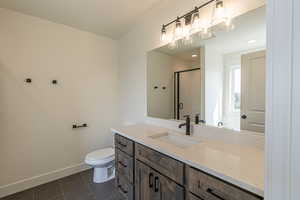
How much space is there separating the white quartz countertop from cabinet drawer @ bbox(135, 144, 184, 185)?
2.0 inches

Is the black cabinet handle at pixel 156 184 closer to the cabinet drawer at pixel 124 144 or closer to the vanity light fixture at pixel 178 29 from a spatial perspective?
the cabinet drawer at pixel 124 144

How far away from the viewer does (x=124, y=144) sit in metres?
1.66

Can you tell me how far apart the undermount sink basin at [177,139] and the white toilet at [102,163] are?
3.19 feet

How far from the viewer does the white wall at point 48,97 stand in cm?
192

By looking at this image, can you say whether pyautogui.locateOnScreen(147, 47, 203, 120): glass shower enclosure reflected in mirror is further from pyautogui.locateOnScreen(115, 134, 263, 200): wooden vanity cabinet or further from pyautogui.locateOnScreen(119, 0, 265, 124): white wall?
pyautogui.locateOnScreen(115, 134, 263, 200): wooden vanity cabinet

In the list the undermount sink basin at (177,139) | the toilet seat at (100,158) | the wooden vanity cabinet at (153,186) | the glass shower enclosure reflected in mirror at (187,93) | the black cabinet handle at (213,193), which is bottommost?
the toilet seat at (100,158)

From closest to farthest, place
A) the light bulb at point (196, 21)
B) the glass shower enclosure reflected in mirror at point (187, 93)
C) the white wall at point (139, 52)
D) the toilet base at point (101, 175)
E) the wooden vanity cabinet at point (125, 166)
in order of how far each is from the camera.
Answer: the light bulb at point (196, 21) < the wooden vanity cabinet at point (125, 166) < the glass shower enclosure reflected in mirror at point (187, 93) < the white wall at point (139, 52) < the toilet base at point (101, 175)

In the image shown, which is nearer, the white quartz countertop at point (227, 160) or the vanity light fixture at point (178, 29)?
the white quartz countertop at point (227, 160)

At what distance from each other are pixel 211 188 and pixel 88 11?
2402mm

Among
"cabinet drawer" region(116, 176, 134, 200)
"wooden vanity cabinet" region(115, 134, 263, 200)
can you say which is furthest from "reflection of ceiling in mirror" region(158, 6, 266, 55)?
"cabinet drawer" region(116, 176, 134, 200)

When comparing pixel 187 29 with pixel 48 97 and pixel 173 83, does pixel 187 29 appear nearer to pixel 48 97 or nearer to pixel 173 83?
pixel 173 83

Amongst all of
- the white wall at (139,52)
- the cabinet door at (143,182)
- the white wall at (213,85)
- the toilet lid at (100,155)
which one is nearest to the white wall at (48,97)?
the white wall at (139,52)

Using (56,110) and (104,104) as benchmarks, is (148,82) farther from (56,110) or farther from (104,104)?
(56,110)

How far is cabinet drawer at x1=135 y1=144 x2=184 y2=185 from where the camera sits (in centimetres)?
104
